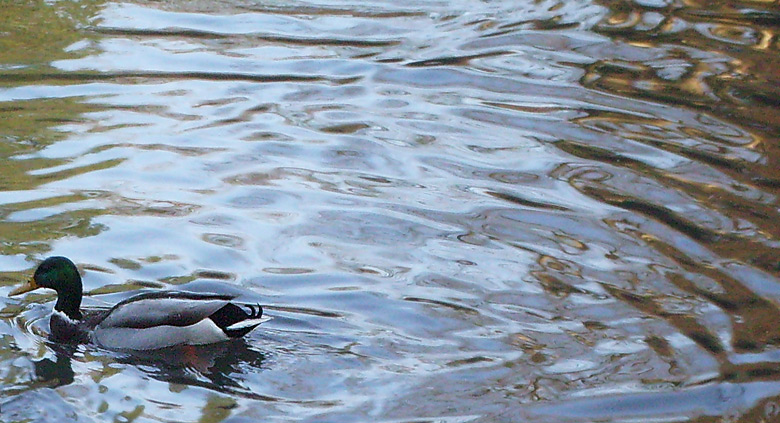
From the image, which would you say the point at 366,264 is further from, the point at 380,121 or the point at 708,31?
the point at 708,31

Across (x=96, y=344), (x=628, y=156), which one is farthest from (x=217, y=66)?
(x=96, y=344)

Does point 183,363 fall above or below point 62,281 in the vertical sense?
below

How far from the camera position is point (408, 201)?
8820 mm

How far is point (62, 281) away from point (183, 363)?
2.83 ft

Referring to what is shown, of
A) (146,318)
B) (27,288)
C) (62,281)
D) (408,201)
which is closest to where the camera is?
(146,318)

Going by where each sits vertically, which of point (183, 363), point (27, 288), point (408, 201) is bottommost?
point (183, 363)

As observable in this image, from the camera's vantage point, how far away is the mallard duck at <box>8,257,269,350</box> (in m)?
6.81

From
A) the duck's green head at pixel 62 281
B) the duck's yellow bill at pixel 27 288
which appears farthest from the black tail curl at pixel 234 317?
the duck's yellow bill at pixel 27 288

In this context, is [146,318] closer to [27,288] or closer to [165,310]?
[165,310]

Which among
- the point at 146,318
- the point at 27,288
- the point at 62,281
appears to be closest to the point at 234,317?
the point at 146,318

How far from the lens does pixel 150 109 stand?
10844 mm

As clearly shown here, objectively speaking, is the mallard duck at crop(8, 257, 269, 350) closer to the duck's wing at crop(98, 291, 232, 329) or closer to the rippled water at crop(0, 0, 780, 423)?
the duck's wing at crop(98, 291, 232, 329)

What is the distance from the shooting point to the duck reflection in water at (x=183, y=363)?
6457mm

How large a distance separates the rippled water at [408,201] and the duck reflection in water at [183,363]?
0.8 inches
